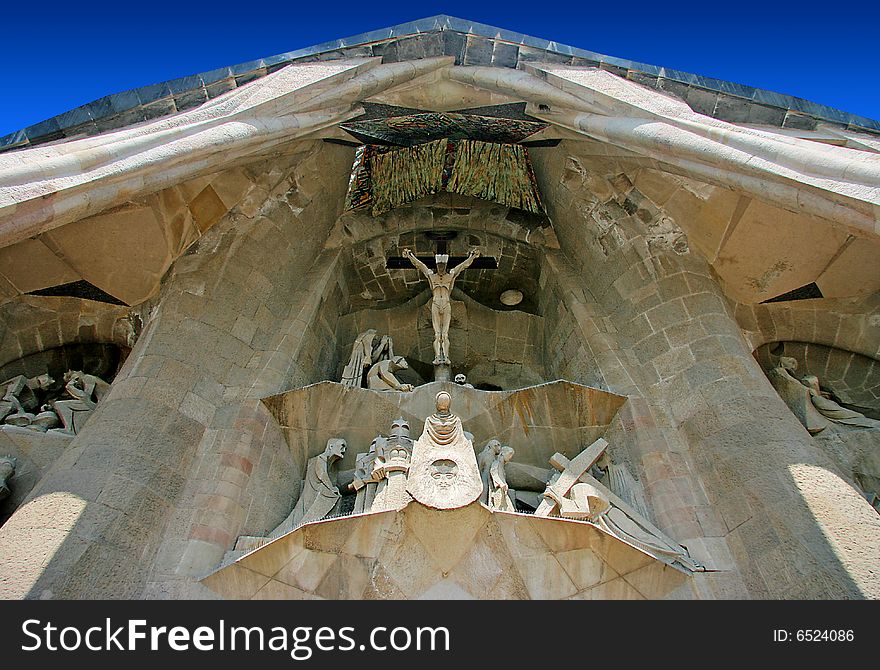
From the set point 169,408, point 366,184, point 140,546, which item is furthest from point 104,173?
point 366,184

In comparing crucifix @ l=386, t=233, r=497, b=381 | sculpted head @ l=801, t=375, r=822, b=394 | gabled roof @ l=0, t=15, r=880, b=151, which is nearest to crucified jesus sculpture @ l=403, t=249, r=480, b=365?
crucifix @ l=386, t=233, r=497, b=381

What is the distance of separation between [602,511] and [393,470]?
173cm

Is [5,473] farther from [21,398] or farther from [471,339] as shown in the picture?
[471,339]

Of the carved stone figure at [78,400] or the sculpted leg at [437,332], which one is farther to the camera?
the sculpted leg at [437,332]

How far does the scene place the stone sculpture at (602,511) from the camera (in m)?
5.95

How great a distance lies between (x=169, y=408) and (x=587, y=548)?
3967 mm

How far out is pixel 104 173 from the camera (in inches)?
232

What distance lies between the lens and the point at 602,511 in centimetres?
630

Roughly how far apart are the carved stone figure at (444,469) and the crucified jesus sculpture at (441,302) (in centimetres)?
270

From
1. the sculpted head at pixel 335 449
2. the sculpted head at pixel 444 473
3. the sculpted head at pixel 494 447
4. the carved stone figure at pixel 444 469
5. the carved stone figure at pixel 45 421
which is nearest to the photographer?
the carved stone figure at pixel 444 469

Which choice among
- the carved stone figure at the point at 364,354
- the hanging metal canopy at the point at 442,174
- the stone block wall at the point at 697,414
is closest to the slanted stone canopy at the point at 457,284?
the stone block wall at the point at 697,414

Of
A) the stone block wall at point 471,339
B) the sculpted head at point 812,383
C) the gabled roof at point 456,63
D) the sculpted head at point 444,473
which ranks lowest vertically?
the sculpted head at point 444,473

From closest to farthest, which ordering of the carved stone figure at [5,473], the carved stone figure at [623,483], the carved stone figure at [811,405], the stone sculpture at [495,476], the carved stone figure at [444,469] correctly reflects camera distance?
the carved stone figure at [444,469] → the stone sculpture at [495,476] → the carved stone figure at [5,473] → the carved stone figure at [623,483] → the carved stone figure at [811,405]

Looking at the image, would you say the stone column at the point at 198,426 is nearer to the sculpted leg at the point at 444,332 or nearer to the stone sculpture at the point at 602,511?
the sculpted leg at the point at 444,332
